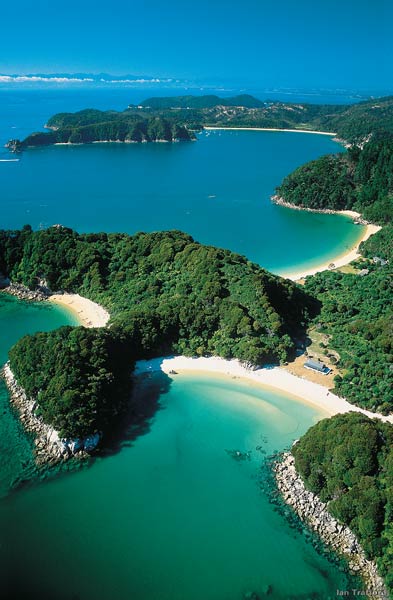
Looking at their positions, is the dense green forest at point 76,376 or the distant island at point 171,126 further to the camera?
the distant island at point 171,126

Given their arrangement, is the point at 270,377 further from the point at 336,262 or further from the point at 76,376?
the point at 336,262

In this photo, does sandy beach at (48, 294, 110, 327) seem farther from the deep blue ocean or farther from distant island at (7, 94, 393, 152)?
distant island at (7, 94, 393, 152)

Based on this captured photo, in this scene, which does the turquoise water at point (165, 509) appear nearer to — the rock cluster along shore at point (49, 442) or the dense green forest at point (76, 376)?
the rock cluster along shore at point (49, 442)

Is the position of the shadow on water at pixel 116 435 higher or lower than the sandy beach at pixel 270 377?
lower

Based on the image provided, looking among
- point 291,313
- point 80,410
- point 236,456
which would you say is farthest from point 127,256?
point 236,456

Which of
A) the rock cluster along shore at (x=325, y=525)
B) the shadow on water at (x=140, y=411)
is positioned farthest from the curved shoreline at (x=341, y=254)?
the rock cluster along shore at (x=325, y=525)

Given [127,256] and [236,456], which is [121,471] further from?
[127,256]

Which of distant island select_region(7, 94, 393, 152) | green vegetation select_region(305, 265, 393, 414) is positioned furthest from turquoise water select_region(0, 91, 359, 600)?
distant island select_region(7, 94, 393, 152)
